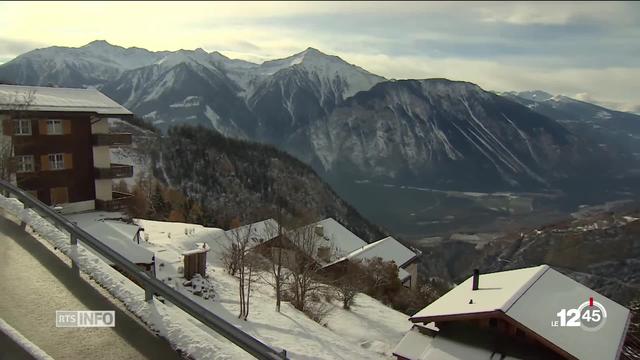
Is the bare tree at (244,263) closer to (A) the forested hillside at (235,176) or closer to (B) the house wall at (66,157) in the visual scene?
(B) the house wall at (66,157)

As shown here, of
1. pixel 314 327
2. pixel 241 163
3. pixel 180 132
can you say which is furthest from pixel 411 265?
pixel 180 132

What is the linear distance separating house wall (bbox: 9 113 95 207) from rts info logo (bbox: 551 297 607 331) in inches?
975

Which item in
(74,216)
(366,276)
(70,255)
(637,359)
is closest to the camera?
(70,255)

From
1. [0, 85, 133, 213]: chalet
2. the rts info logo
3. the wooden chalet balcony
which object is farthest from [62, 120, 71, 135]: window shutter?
the rts info logo

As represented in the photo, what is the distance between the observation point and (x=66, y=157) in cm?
2692

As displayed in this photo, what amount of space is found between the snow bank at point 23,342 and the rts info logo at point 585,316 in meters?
16.3

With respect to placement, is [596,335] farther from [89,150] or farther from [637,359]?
[89,150]

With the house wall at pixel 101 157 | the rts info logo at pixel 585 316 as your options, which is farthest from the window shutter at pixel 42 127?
the rts info logo at pixel 585 316

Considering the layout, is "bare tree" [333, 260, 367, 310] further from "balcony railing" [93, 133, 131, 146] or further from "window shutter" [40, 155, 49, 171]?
"window shutter" [40, 155, 49, 171]

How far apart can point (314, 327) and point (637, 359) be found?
13654 mm

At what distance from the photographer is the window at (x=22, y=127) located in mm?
24656

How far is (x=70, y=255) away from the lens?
8.02 meters

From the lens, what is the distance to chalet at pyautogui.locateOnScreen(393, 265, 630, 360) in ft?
53.8

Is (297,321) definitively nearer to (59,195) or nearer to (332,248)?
(59,195)
